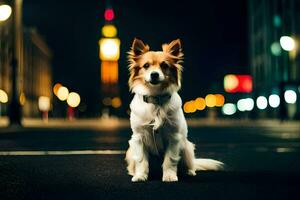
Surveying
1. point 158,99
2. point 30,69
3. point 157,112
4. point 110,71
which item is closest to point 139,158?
point 157,112

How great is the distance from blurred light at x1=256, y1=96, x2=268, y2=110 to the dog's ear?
6949cm

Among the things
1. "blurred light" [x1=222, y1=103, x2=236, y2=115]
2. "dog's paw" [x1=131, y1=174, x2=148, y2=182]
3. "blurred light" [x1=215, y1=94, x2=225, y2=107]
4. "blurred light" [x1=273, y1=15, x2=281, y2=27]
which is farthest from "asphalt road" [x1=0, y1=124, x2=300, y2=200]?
"blurred light" [x1=215, y1=94, x2=225, y2=107]

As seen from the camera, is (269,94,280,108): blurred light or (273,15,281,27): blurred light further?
(273,15,281,27): blurred light

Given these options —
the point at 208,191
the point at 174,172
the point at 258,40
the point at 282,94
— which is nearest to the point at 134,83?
the point at 174,172

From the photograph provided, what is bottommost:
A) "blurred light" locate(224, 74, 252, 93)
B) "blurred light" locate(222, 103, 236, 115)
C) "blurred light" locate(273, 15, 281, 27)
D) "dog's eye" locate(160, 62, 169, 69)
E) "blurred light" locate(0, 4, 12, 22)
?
"blurred light" locate(222, 103, 236, 115)

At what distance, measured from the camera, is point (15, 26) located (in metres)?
33.1

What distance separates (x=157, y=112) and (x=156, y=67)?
0.57 meters

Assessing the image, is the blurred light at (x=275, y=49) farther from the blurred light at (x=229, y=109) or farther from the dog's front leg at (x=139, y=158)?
→ the dog's front leg at (x=139, y=158)

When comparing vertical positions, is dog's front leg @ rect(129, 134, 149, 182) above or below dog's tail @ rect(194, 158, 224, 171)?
above

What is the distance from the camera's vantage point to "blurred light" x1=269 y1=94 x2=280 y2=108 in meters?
68.2

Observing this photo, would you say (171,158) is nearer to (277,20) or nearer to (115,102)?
(277,20)

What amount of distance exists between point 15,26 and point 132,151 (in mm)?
27424

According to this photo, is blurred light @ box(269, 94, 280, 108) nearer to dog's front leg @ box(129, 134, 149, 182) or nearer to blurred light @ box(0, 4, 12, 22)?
blurred light @ box(0, 4, 12, 22)

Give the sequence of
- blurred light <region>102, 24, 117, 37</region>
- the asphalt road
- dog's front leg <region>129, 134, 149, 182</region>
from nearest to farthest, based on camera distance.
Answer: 1. the asphalt road
2. dog's front leg <region>129, 134, 149, 182</region>
3. blurred light <region>102, 24, 117, 37</region>
